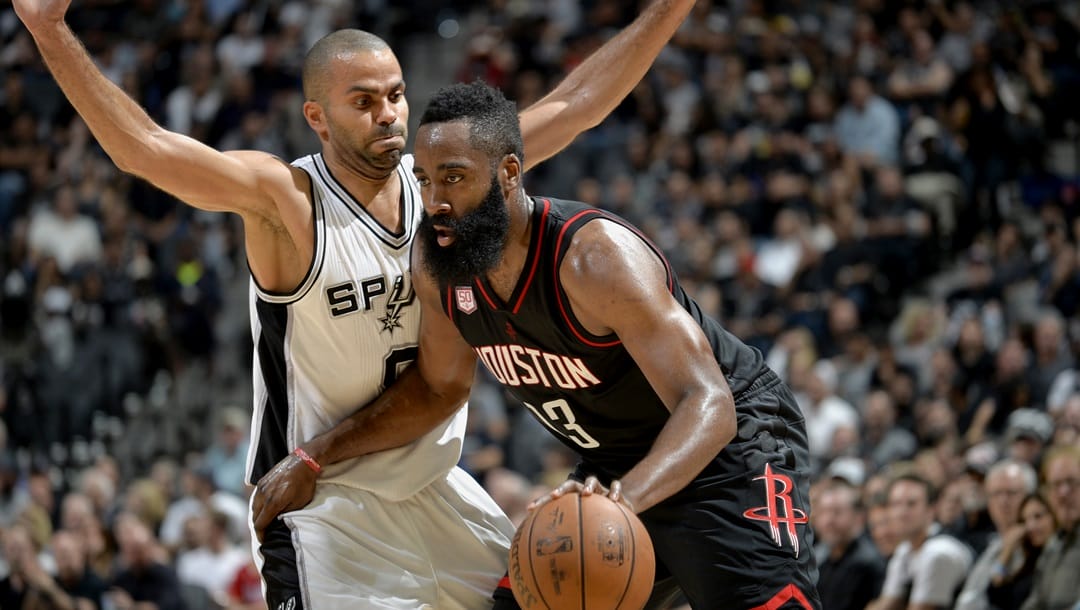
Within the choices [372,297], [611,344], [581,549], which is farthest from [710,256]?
[581,549]

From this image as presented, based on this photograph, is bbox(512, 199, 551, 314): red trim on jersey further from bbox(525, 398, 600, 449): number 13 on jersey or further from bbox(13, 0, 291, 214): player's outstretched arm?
bbox(13, 0, 291, 214): player's outstretched arm

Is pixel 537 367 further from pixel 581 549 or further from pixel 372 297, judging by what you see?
pixel 581 549

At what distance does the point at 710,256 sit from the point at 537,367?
8749mm

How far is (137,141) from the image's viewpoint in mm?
4168

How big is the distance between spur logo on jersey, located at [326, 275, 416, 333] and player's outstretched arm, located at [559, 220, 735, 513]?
685mm

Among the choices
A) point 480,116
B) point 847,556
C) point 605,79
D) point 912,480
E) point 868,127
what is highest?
point 868,127

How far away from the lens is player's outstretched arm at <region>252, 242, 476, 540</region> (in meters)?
4.54

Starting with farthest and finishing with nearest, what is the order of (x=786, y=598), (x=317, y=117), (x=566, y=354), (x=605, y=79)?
1. (x=605, y=79)
2. (x=317, y=117)
3. (x=566, y=354)
4. (x=786, y=598)

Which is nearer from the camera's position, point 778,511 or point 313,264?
point 778,511

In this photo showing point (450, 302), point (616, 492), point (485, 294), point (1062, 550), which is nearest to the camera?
point (616, 492)

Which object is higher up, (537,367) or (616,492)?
Answer: (537,367)

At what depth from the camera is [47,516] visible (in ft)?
40.3

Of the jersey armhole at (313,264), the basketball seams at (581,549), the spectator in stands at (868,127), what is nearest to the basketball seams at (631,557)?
the basketball seams at (581,549)

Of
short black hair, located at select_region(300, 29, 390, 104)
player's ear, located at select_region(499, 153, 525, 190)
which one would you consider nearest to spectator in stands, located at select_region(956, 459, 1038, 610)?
player's ear, located at select_region(499, 153, 525, 190)
